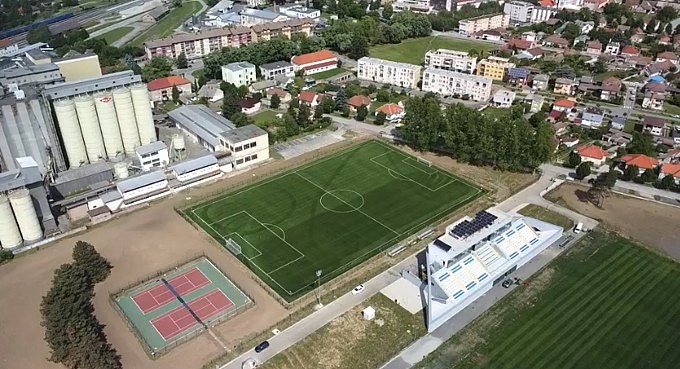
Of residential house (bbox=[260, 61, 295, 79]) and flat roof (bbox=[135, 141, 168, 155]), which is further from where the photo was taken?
residential house (bbox=[260, 61, 295, 79])

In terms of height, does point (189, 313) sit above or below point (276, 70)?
below

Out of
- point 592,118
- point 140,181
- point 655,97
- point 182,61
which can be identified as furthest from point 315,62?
point 655,97

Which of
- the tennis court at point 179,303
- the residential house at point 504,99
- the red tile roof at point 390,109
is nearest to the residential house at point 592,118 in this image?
the residential house at point 504,99

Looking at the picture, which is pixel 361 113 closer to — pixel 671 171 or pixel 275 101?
pixel 275 101

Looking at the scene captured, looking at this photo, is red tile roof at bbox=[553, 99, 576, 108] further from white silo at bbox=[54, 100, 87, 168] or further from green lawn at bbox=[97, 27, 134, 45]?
green lawn at bbox=[97, 27, 134, 45]

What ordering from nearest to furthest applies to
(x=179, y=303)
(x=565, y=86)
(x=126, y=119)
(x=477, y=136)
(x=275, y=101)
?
(x=179, y=303) → (x=477, y=136) → (x=126, y=119) → (x=275, y=101) → (x=565, y=86)

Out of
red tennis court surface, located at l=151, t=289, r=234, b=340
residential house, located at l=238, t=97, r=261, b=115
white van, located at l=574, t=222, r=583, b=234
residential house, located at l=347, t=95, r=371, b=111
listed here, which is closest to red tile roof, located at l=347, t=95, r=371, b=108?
residential house, located at l=347, t=95, r=371, b=111
